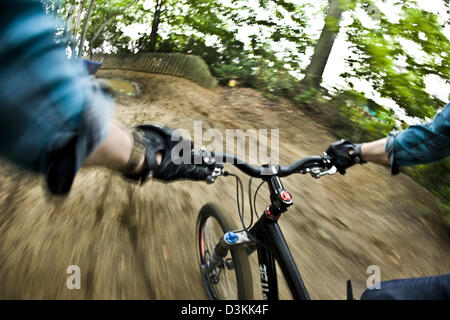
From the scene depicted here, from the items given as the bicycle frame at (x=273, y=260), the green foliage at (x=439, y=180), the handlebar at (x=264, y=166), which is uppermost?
the handlebar at (x=264, y=166)

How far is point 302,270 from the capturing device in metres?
2.58

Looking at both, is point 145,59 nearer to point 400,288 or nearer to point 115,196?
point 115,196

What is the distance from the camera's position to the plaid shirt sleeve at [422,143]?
132 cm

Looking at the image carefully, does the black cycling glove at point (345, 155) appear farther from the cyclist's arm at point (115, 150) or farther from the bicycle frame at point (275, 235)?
the cyclist's arm at point (115, 150)

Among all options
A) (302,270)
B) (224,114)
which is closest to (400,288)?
(302,270)

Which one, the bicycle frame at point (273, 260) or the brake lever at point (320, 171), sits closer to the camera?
the bicycle frame at point (273, 260)

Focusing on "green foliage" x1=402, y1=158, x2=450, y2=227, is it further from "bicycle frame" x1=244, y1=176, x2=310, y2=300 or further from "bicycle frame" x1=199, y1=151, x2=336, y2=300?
"bicycle frame" x1=244, y1=176, x2=310, y2=300

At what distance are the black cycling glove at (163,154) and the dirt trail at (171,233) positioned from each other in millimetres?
1413

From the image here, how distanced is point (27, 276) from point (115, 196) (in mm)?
1234

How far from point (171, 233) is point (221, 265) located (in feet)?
2.77

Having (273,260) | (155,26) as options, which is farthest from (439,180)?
(155,26)

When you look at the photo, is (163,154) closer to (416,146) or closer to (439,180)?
(416,146)

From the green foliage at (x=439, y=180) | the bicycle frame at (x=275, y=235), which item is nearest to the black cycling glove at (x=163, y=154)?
the bicycle frame at (x=275, y=235)

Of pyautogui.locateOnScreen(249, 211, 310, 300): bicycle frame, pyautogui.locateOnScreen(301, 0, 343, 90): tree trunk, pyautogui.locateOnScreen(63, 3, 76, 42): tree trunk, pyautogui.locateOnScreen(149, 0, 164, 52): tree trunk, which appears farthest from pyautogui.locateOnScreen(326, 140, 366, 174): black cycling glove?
pyautogui.locateOnScreen(149, 0, 164, 52): tree trunk
